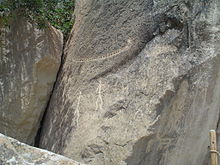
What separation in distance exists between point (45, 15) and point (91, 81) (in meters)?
0.77

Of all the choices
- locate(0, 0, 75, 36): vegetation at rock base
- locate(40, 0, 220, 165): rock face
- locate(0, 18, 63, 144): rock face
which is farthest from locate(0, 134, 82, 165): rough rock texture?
locate(0, 0, 75, 36): vegetation at rock base

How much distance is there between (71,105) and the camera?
360 centimetres

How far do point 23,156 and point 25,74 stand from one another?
173cm

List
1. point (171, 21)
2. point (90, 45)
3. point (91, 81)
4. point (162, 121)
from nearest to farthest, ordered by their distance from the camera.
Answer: point (162, 121)
point (171, 21)
point (91, 81)
point (90, 45)

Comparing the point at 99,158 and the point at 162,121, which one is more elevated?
the point at 162,121

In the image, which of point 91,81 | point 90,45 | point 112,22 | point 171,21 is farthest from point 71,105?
point 171,21

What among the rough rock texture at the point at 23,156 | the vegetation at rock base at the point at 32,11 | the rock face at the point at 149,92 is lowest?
the rough rock texture at the point at 23,156

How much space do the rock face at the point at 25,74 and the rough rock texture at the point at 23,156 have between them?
5.28 ft

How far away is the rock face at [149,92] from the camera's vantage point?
305 cm

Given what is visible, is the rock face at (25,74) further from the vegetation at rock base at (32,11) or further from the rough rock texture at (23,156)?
the rough rock texture at (23,156)

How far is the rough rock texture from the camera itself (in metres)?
2.04

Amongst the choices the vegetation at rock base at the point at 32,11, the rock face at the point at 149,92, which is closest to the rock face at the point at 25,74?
the vegetation at rock base at the point at 32,11

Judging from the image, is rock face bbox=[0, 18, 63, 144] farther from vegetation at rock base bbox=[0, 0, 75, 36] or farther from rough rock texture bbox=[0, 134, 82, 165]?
rough rock texture bbox=[0, 134, 82, 165]

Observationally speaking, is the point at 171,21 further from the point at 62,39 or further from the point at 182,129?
the point at 62,39
